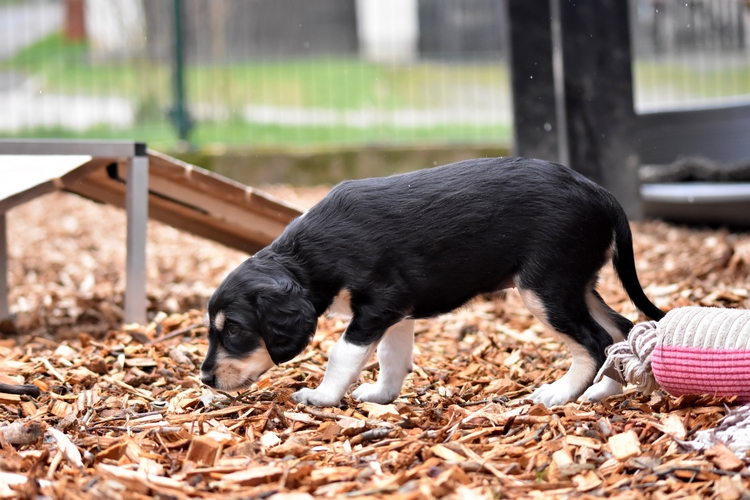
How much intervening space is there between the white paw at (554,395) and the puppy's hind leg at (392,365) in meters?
0.56

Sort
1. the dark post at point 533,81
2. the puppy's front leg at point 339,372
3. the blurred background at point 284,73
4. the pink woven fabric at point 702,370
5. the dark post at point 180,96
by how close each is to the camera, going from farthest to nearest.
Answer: the blurred background at point 284,73 → the dark post at point 180,96 → the dark post at point 533,81 → the puppy's front leg at point 339,372 → the pink woven fabric at point 702,370

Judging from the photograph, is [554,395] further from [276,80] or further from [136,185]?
[276,80]

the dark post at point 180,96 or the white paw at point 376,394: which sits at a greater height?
the dark post at point 180,96

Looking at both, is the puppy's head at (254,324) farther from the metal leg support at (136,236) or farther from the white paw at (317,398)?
the metal leg support at (136,236)

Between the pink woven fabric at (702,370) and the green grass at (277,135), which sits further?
the green grass at (277,135)

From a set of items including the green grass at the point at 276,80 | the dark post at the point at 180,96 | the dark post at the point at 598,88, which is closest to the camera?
the dark post at the point at 598,88

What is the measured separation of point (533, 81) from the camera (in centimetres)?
834

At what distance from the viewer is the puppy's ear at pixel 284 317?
10.9 feet

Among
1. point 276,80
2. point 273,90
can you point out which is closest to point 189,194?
point 273,90

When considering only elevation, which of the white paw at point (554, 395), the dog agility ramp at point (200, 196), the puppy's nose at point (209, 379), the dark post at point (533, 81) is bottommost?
the white paw at point (554, 395)

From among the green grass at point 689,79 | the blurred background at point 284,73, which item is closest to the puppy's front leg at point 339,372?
the blurred background at point 284,73

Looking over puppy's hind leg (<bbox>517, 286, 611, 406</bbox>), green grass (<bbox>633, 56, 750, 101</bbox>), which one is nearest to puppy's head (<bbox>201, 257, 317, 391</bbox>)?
puppy's hind leg (<bbox>517, 286, 611, 406</bbox>)

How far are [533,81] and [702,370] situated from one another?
222 inches

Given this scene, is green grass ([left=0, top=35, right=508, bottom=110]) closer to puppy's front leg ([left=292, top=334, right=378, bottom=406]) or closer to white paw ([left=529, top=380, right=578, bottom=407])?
puppy's front leg ([left=292, top=334, right=378, bottom=406])
